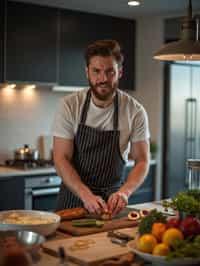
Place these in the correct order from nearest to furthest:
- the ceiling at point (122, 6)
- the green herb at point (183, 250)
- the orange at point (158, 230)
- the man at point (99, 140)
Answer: the green herb at point (183, 250)
the orange at point (158, 230)
the man at point (99, 140)
the ceiling at point (122, 6)

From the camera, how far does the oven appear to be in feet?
14.1

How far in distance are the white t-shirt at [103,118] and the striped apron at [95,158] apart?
26 millimetres

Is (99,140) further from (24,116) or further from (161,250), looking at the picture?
Result: (24,116)

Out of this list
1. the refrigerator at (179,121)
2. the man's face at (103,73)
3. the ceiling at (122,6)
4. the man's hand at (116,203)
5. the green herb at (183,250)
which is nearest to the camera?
the green herb at (183,250)

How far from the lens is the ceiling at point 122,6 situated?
4539 millimetres

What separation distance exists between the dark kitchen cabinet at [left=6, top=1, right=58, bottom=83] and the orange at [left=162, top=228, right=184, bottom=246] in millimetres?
2886

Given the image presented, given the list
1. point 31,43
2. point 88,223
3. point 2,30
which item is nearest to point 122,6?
point 31,43

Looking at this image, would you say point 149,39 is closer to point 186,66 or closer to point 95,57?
point 186,66

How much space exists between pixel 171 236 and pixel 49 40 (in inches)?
125

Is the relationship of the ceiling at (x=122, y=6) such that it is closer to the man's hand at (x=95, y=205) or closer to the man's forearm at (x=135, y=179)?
the man's forearm at (x=135, y=179)

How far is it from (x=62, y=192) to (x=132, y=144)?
45cm

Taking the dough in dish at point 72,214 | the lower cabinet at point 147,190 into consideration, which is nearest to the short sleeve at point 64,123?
the dough in dish at point 72,214

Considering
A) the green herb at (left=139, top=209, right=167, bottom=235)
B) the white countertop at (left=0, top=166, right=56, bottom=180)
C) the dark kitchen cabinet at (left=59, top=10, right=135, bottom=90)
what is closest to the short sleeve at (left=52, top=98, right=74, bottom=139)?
the green herb at (left=139, top=209, right=167, bottom=235)

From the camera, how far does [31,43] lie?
4594mm
